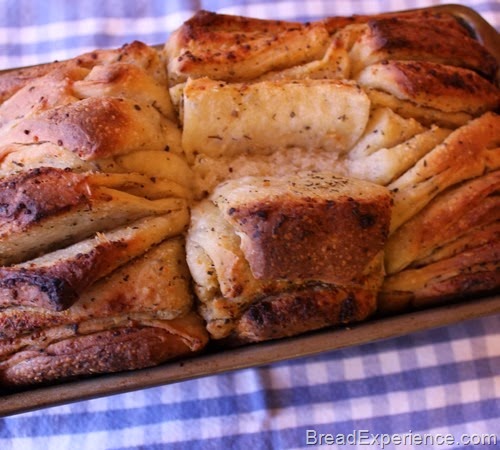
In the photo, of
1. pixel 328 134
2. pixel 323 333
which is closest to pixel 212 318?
pixel 323 333

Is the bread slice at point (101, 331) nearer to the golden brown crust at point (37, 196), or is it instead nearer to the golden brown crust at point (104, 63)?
the golden brown crust at point (37, 196)

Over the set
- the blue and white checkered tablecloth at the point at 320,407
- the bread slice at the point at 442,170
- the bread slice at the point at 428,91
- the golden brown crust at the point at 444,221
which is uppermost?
the bread slice at the point at 428,91

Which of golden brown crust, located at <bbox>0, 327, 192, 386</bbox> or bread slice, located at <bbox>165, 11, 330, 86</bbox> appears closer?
golden brown crust, located at <bbox>0, 327, 192, 386</bbox>

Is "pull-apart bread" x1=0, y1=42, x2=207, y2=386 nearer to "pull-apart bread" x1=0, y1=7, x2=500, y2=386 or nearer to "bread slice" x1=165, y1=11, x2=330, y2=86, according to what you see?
"pull-apart bread" x1=0, y1=7, x2=500, y2=386

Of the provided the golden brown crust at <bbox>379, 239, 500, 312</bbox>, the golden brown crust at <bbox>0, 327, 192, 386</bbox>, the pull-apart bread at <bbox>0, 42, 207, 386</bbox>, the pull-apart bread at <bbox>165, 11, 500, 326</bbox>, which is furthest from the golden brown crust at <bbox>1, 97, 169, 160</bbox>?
the golden brown crust at <bbox>379, 239, 500, 312</bbox>

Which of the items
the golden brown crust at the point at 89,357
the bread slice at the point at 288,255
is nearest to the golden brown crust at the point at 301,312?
the bread slice at the point at 288,255

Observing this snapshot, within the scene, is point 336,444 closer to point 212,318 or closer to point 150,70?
point 212,318

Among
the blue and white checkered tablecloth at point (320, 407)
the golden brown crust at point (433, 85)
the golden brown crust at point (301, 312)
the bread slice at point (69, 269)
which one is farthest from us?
the blue and white checkered tablecloth at point (320, 407)
